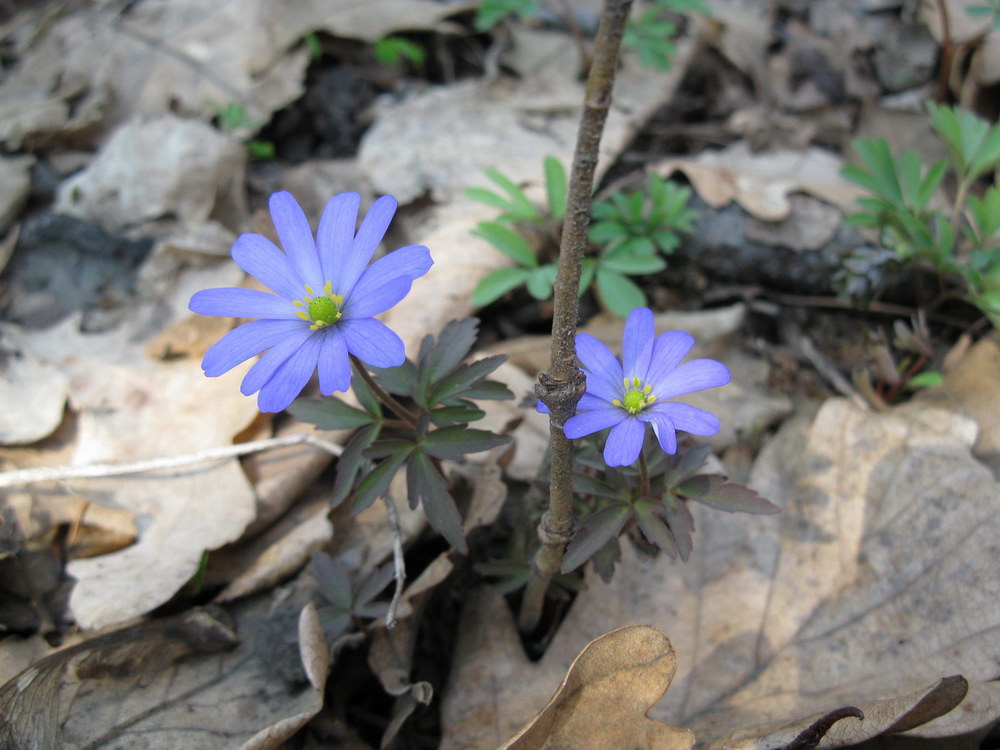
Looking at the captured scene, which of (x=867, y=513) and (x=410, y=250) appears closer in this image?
(x=410, y=250)

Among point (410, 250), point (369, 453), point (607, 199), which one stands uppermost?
point (410, 250)

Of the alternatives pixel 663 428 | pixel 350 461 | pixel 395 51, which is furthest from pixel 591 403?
pixel 395 51

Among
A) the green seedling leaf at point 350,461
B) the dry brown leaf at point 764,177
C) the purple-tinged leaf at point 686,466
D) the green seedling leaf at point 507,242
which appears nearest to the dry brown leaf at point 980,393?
the dry brown leaf at point 764,177

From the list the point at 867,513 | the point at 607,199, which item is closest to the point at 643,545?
the point at 867,513

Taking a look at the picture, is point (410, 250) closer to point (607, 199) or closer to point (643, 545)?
point (643, 545)

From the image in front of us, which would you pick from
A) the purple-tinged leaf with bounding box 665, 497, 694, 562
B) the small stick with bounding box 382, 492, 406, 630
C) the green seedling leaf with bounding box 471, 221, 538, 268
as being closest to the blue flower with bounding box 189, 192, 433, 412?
the small stick with bounding box 382, 492, 406, 630

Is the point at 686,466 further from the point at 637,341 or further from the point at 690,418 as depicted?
the point at 637,341

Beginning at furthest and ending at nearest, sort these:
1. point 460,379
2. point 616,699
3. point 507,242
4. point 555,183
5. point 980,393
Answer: point 555,183
point 507,242
point 980,393
point 460,379
point 616,699
